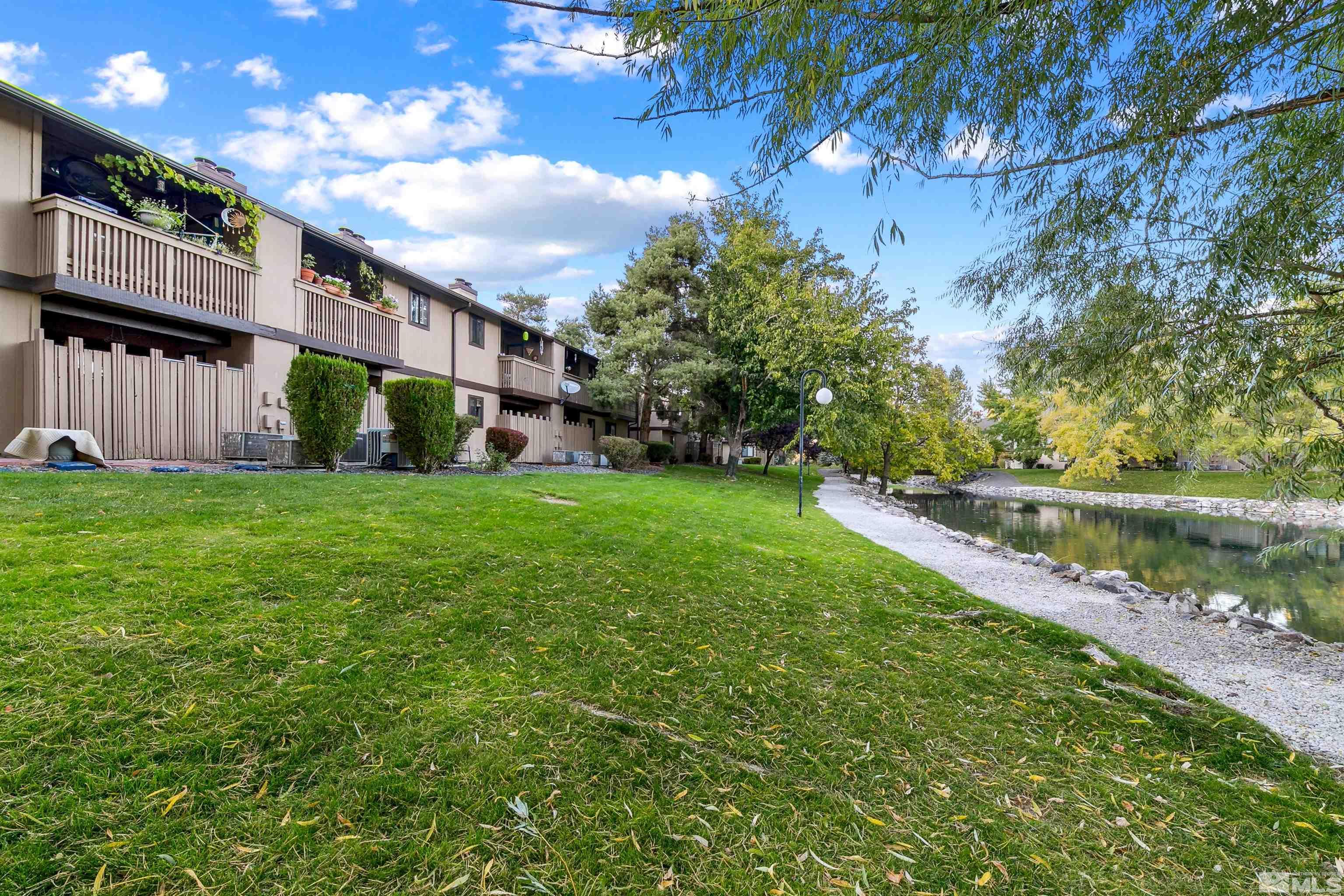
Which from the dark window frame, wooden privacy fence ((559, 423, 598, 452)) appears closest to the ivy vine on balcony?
Result: the dark window frame

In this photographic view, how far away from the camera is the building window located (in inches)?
605

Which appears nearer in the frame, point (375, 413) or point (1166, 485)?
point (375, 413)

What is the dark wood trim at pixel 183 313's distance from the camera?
7.80m

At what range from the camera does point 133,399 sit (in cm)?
830

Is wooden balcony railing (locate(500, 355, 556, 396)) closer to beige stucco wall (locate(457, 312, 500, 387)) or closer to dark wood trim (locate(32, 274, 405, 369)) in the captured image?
beige stucco wall (locate(457, 312, 500, 387))

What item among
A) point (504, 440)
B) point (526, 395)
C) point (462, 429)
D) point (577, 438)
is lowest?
point (504, 440)

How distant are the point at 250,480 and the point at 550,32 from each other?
6.14m

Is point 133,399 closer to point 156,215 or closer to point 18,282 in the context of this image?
point 18,282

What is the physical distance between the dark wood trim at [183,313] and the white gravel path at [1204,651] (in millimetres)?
12416

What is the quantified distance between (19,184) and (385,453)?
6.13m

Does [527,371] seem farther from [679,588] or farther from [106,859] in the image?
[106,859]

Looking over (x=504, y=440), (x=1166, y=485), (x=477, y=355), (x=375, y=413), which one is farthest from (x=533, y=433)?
(x=1166, y=485)

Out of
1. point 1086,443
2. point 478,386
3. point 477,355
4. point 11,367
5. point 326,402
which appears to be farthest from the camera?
point 1086,443

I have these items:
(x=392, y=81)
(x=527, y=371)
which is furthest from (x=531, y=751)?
(x=527, y=371)
